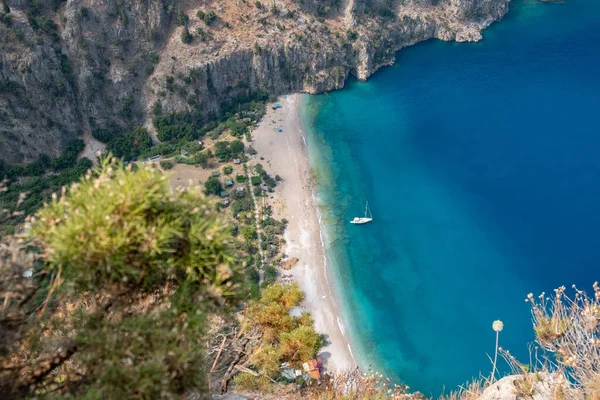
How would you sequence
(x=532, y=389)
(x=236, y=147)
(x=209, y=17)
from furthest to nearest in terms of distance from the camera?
(x=209, y=17) → (x=236, y=147) → (x=532, y=389)

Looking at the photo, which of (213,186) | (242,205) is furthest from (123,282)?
(213,186)

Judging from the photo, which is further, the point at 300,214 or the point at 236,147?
the point at 236,147

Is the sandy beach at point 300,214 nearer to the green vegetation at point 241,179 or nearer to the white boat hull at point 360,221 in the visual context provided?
the green vegetation at point 241,179

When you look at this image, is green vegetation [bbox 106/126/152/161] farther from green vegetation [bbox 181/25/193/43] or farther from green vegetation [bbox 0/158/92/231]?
green vegetation [bbox 181/25/193/43]

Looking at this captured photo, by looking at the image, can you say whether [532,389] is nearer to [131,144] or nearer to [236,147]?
[236,147]

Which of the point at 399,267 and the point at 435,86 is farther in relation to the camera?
the point at 435,86

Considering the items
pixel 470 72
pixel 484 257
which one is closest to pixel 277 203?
pixel 484 257

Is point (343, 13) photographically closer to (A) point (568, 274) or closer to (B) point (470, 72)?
(B) point (470, 72)
